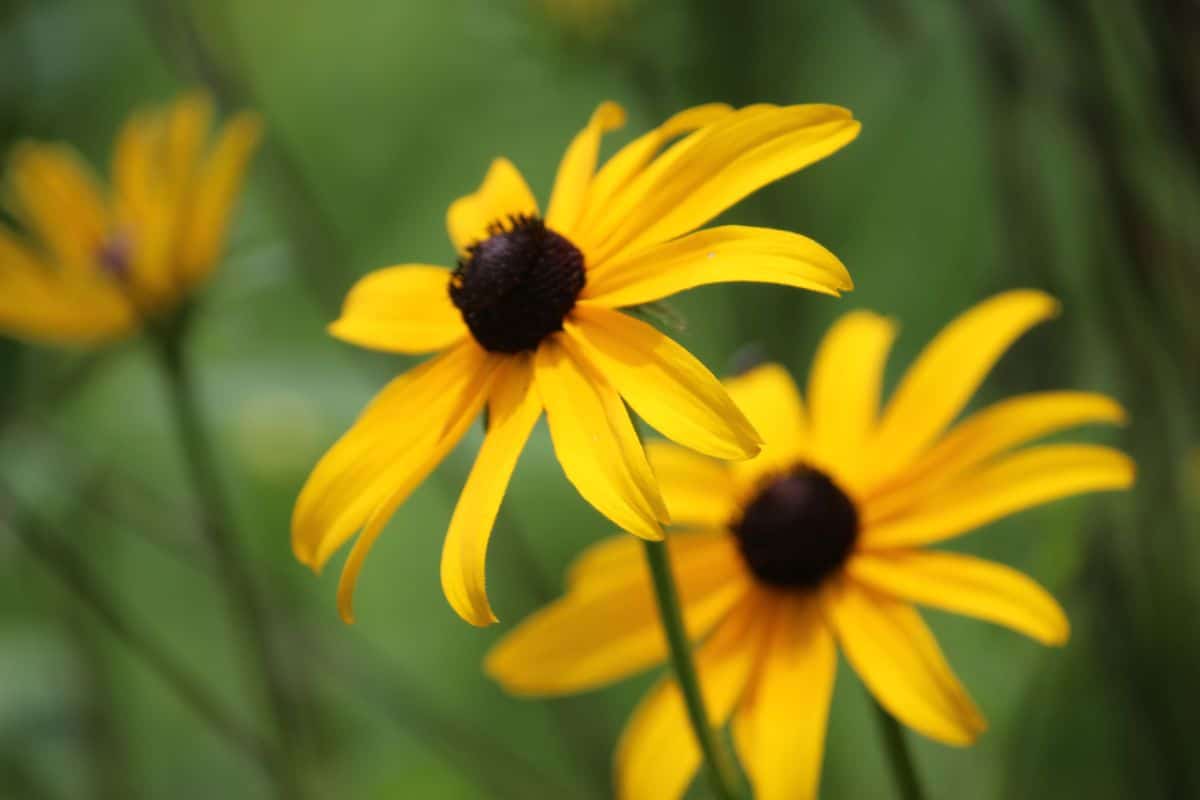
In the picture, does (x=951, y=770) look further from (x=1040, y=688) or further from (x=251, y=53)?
(x=251, y=53)

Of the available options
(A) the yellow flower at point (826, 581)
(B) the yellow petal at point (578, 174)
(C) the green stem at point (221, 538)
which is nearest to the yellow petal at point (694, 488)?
(A) the yellow flower at point (826, 581)

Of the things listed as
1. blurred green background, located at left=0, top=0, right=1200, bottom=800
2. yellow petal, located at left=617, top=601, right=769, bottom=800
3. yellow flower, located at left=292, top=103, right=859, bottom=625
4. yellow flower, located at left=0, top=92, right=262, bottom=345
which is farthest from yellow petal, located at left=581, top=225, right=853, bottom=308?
yellow flower, located at left=0, top=92, right=262, bottom=345

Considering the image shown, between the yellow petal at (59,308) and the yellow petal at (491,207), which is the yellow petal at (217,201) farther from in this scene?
the yellow petal at (491,207)

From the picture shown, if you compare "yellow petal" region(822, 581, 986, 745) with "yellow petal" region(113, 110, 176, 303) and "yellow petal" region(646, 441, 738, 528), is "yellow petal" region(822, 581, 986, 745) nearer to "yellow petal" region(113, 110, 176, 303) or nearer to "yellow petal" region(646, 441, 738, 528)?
"yellow petal" region(646, 441, 738, 528)

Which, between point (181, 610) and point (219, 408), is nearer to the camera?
point (219, 408)

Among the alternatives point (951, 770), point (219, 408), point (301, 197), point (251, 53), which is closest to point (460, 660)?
point (219, 408)

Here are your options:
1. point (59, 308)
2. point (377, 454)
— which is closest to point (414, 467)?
point (377, 454)
